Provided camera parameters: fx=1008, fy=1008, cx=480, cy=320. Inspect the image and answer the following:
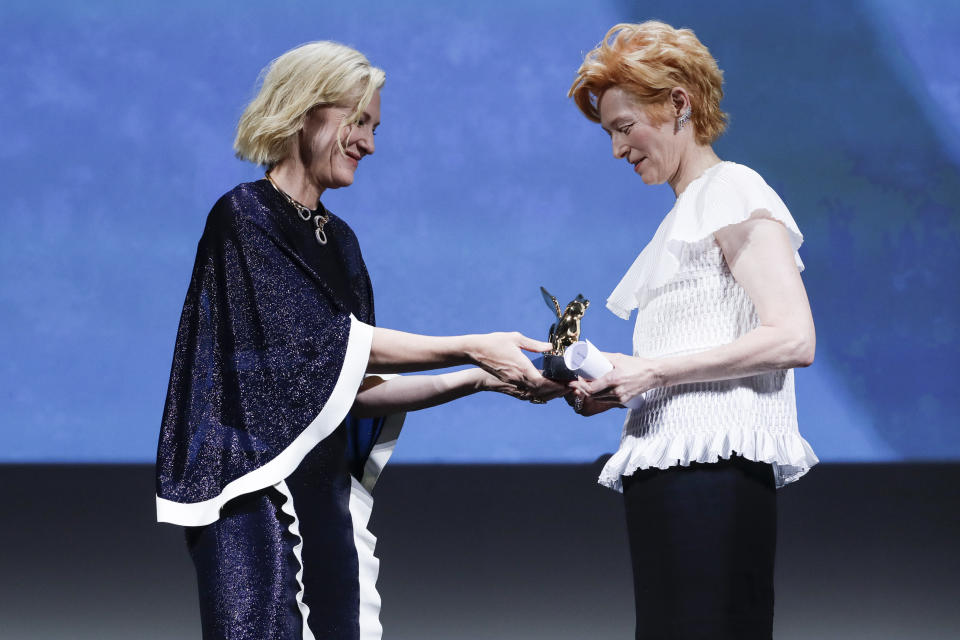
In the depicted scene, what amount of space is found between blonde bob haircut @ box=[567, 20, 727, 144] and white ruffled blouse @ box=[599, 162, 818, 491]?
0.12 metres

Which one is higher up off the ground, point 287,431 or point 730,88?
point 730,88

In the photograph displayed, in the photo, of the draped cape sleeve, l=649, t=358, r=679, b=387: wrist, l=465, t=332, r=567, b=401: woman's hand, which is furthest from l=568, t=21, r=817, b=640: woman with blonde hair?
the draped cape sleeve

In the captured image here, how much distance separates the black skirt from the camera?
1363mm

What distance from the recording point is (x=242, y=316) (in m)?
1.46

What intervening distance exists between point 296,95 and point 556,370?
590 mm

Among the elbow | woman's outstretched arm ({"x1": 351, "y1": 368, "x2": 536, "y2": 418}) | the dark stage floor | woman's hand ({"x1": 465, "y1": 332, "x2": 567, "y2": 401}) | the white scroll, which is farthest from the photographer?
the dark stage floor

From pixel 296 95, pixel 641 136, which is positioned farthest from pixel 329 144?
pixel 641 136

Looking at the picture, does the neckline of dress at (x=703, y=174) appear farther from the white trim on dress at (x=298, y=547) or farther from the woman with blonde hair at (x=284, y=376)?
the white trim on dress at (x=298, y=547)

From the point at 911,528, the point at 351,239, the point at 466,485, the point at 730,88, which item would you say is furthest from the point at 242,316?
the point at 911,528

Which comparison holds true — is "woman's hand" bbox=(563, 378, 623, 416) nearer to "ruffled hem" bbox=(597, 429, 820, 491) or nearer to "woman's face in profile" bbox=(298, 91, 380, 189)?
"ruffled hem" bbox=(597, 429, 820, 491)

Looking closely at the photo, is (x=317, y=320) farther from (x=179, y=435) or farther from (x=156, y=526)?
(x=156, y=526)

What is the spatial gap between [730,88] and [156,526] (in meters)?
2.12

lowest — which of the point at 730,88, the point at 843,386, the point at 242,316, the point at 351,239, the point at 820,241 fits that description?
the point at 242,316

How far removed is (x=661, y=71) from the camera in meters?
1.53
